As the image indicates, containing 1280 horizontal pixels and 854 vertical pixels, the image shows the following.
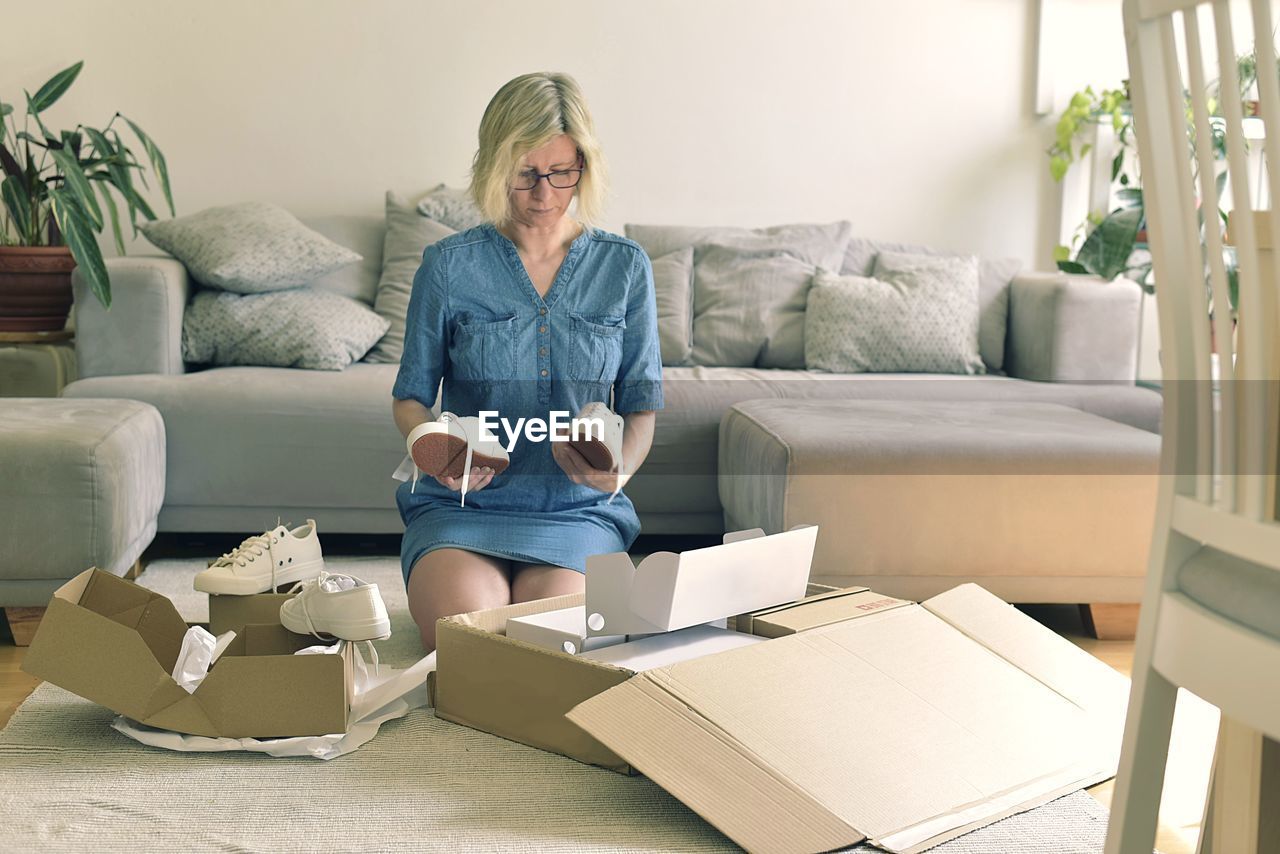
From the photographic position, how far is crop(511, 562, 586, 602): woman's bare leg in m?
1.94

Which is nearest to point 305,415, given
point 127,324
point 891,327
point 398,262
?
point 127,324

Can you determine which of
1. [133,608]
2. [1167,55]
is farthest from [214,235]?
[1167,55]

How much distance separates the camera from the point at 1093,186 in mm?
3953

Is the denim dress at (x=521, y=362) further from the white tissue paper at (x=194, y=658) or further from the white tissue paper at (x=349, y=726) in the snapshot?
the white tissue paper at (x=194, y=658)

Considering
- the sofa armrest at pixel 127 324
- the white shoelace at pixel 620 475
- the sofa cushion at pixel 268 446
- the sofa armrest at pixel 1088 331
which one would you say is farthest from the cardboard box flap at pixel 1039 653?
the sofa armrest at pixel 127 324

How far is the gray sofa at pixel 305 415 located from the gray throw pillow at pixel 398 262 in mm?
152

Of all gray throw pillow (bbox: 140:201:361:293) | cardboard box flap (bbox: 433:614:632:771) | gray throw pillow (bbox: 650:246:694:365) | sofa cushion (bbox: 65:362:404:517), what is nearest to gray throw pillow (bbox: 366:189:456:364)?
gray throw pillow (bbox: 140:201:361:293)

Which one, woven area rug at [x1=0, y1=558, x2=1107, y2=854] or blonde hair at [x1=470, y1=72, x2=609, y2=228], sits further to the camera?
blonde hair at [x1=470, y1=72, x2=609, y2=228]

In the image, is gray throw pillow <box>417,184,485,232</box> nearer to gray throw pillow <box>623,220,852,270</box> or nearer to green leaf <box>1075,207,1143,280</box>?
gray throw pillow <box>623,220,852,270</box>

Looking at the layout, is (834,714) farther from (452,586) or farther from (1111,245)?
(1111,245)

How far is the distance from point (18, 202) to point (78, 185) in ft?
1.06

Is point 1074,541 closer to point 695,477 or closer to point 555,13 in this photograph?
point 695,477

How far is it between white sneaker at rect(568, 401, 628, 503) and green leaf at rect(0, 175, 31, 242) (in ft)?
6.42

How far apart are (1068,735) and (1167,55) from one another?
42.6 inches
